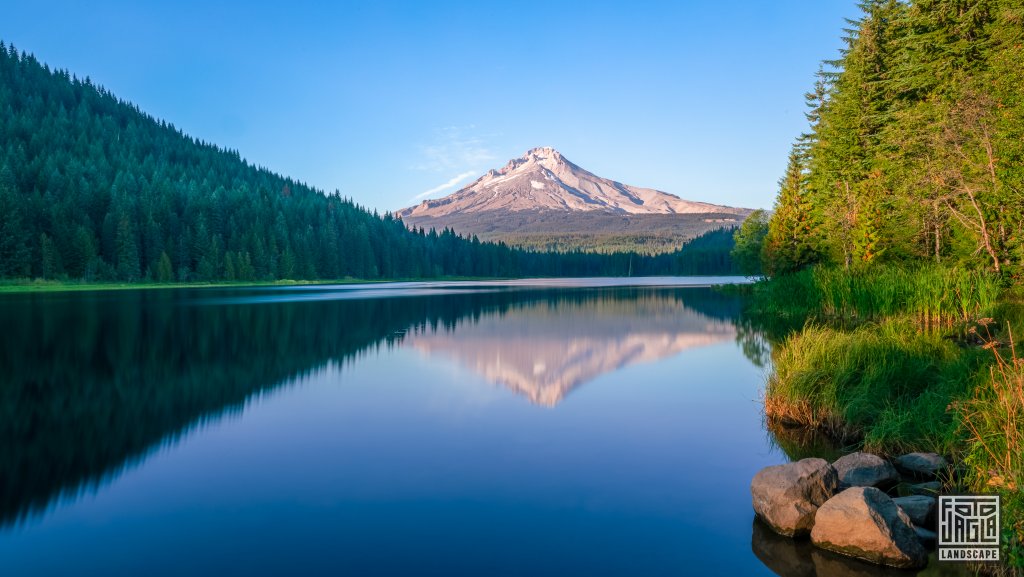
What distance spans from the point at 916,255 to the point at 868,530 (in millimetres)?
37379

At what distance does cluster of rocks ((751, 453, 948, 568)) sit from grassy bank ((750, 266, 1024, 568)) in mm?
629

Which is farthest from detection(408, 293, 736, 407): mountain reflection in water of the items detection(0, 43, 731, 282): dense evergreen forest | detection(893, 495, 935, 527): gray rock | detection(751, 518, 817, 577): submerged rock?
detection(0, 43, 731, 282): dense evergreen forest

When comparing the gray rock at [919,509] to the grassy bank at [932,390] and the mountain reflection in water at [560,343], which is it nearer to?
the grassy bank at [932,390]

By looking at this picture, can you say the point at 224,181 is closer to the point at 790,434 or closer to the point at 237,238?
the point at 237,238

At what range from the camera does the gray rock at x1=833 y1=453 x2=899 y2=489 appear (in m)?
8.55

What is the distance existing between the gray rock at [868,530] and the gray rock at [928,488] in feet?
5.04

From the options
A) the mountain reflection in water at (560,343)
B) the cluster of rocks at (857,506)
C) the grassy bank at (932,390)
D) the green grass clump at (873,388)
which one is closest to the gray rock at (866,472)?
the cluster of rocks at (857,506)

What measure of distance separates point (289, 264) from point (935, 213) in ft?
351

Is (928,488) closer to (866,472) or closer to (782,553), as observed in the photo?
(866,472)

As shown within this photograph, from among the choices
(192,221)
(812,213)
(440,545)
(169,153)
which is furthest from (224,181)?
(440,545)

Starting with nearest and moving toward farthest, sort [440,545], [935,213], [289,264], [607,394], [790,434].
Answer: [440,545] < [790,434] < [607,394] < [935,213] < [289,264]

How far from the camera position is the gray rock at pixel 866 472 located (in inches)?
336

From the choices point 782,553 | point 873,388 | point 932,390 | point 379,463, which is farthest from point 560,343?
point 782,553

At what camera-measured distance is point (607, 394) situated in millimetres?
17125
